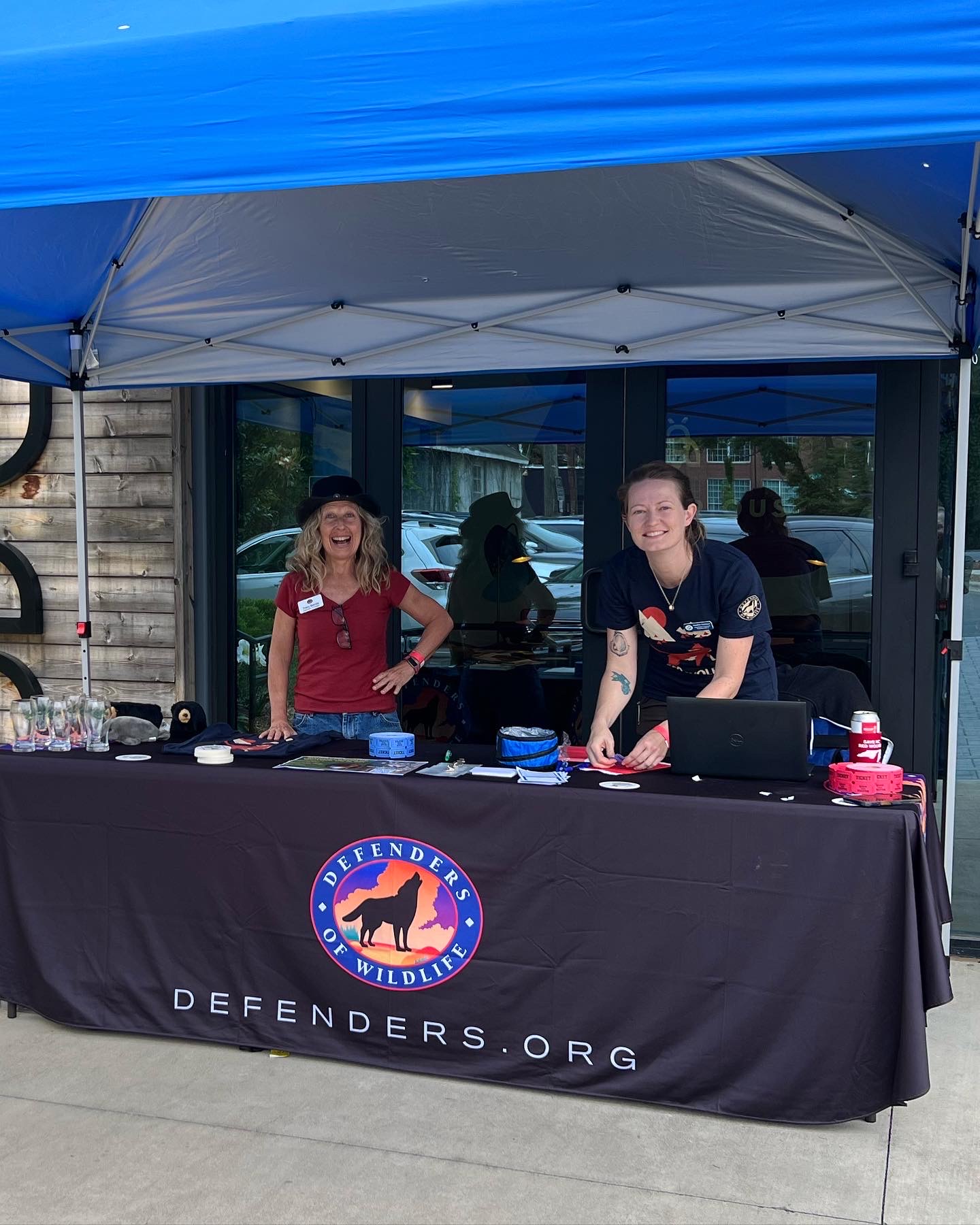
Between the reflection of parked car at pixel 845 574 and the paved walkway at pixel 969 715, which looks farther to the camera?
the reflection of parked car at pixel 845 574

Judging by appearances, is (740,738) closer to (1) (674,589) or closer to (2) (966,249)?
(1) (674,589)

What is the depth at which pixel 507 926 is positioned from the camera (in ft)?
9.12

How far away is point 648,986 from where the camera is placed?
2.69 m

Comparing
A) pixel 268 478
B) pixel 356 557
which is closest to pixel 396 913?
pixel 356 557

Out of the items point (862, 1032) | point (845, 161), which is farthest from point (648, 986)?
point (845, 161)

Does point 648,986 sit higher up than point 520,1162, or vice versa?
point 648,986

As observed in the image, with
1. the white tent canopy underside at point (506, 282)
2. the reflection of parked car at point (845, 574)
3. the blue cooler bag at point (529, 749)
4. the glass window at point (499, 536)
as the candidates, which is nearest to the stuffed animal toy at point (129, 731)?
the blue cooler bag at point (529, 749)

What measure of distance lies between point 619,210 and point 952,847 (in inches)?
86.1

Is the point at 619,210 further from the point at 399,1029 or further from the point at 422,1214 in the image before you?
the point at 422,1214

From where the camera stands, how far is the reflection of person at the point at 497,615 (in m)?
4.79

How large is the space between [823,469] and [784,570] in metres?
0.40

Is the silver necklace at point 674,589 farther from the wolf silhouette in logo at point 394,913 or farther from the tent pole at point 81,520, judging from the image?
the tent pole at point 81,520

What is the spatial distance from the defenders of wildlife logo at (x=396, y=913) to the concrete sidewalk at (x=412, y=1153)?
29cm

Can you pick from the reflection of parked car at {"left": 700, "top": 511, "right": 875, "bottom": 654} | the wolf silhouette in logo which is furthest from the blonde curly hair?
the reflection of parked car at {"left": 700, "top": 511, "right": 875, "bottom": 654}
